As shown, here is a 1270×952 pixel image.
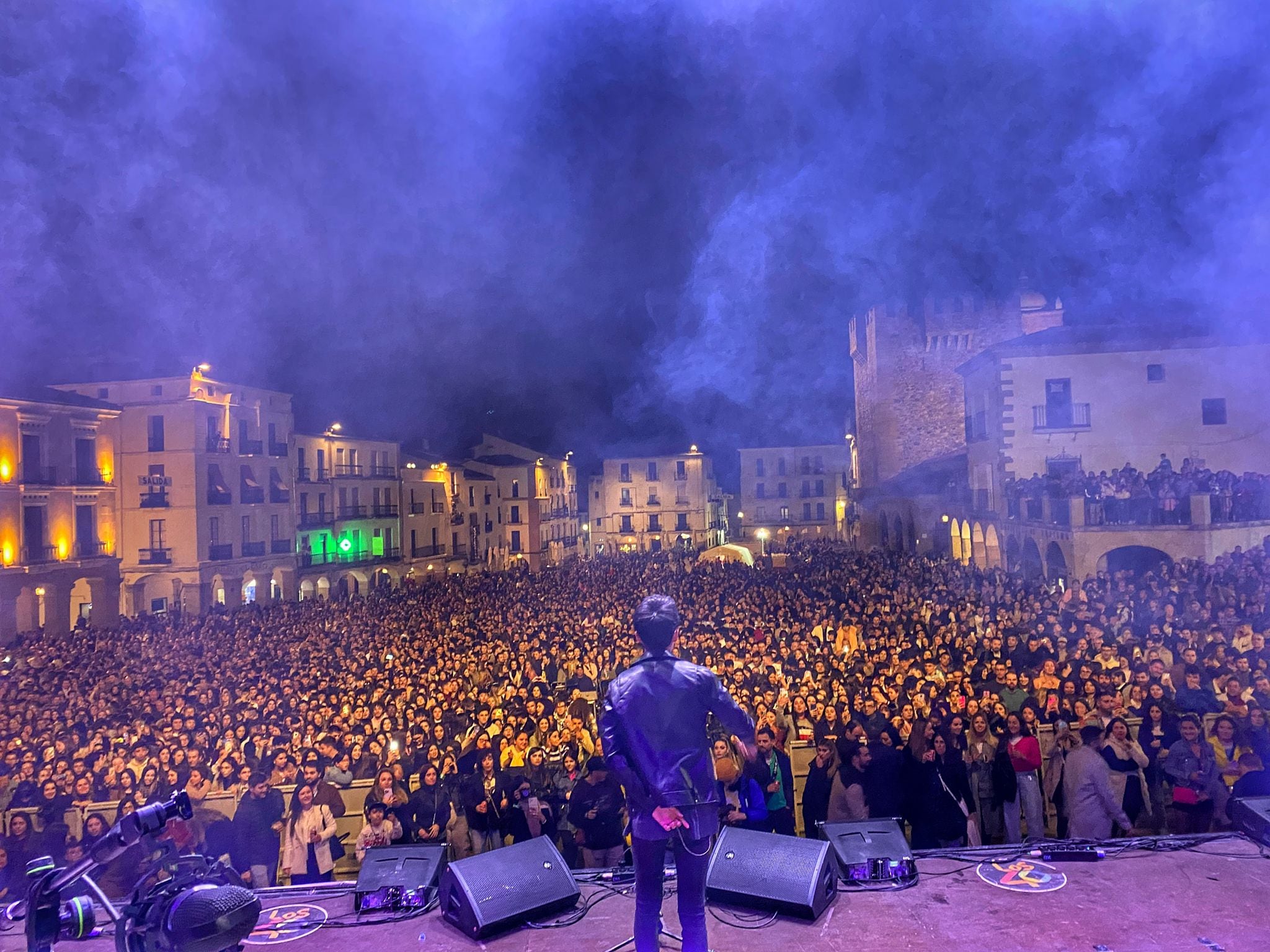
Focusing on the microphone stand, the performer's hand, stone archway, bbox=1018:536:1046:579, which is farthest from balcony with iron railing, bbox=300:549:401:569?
the performer's hand

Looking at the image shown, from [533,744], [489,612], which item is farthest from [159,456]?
[533,744]

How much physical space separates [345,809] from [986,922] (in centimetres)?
405

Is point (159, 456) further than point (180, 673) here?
Yes

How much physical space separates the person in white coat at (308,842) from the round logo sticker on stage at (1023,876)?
3646 millimetres

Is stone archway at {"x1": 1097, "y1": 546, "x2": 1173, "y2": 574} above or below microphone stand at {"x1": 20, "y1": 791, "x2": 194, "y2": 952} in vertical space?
below

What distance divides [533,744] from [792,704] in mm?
2058

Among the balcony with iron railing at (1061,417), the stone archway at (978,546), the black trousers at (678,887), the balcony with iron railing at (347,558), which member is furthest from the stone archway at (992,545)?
the balcony with iron railing at (347,558)

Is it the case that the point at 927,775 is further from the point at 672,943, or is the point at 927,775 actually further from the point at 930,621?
the point at 930,621

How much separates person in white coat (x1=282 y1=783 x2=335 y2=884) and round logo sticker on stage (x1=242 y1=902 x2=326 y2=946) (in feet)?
2.57

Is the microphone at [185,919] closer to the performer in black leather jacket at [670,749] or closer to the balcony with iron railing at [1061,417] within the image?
the performer in black leather jacket at [670,749]

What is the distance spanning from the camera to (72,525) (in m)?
15.6

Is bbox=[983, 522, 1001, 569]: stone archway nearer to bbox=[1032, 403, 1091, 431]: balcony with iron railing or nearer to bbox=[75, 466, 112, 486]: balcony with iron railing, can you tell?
bbox=[1032, 403, 1091, 431]: balcony with iron railing

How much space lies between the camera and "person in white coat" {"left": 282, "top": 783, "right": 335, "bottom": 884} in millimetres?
4586

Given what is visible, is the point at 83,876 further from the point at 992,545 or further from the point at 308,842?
the point at 992,545
